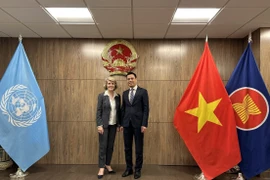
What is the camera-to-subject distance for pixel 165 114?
4.35m

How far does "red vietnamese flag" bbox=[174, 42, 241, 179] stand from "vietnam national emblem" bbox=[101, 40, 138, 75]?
1.30 m

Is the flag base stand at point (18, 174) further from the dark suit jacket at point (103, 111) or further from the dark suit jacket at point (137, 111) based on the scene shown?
the dark suit jacket at point (137, 111)

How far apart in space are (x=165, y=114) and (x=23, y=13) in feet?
9.20

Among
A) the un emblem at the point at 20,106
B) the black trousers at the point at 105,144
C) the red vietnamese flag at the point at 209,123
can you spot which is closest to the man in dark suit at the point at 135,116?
the black trousers at the point at 105,144

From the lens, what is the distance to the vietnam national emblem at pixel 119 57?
4.33 metres

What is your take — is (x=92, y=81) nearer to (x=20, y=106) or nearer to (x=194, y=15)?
(x=20, y=106)

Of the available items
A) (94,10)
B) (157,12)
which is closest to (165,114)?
(157,12)

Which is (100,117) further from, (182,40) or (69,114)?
(182,40)

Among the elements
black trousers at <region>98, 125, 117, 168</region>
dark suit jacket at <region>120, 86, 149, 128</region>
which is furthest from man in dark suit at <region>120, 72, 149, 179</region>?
black trousers at <region>98, 125, 117, 168</region>

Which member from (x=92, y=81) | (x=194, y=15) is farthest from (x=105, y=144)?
(x=194, y=15)

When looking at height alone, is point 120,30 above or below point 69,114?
above

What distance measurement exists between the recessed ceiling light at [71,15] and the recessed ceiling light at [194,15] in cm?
123

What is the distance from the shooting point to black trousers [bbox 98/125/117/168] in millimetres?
3588

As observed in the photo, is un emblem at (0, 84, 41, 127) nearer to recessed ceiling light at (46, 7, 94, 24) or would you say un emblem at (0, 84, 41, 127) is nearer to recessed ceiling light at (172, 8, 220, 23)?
recessed ceiling light at (46, 7, 94, 24)
